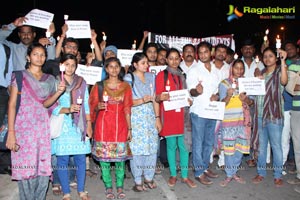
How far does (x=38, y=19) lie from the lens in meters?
5.25

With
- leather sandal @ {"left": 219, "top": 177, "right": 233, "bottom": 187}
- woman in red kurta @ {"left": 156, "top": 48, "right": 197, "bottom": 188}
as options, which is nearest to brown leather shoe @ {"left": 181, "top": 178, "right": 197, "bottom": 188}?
woman in red kurta @ {"left": 156, "top": 48, "right": 197, "bottom": 188}

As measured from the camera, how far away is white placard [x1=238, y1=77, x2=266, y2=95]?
5020 mm

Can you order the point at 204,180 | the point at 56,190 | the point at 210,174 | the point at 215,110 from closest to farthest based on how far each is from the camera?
the point at 56,190 < the point at 215,110 < the point at 204,180 < the point at 210,174

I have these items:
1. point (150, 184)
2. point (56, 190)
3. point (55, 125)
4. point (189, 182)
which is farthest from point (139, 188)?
point (55, 125)

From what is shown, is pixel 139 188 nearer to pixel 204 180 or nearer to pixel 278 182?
pixel 204 180

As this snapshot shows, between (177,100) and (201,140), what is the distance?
904 mm

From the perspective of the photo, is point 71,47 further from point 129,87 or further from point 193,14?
point 193,14

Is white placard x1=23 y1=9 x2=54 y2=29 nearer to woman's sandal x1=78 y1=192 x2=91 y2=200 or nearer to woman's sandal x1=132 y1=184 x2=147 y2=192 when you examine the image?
woman's sandal x1=78 y1=192 x2=91 y2=200

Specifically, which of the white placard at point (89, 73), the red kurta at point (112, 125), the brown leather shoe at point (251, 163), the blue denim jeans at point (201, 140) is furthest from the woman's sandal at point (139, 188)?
the brown leather shoe at point (251, 163)

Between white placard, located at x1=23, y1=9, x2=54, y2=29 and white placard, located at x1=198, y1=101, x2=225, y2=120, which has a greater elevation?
white placard, located at x1=23, y1=9, x2=54, y2=29

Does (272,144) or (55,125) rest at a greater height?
(55,125)

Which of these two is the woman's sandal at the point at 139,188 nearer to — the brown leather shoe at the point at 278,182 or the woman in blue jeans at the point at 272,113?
the woman in blue jeans at the point at 272,113

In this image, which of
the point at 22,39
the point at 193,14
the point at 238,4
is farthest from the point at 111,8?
the point at 22,39

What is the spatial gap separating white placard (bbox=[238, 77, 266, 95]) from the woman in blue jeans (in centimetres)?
11
